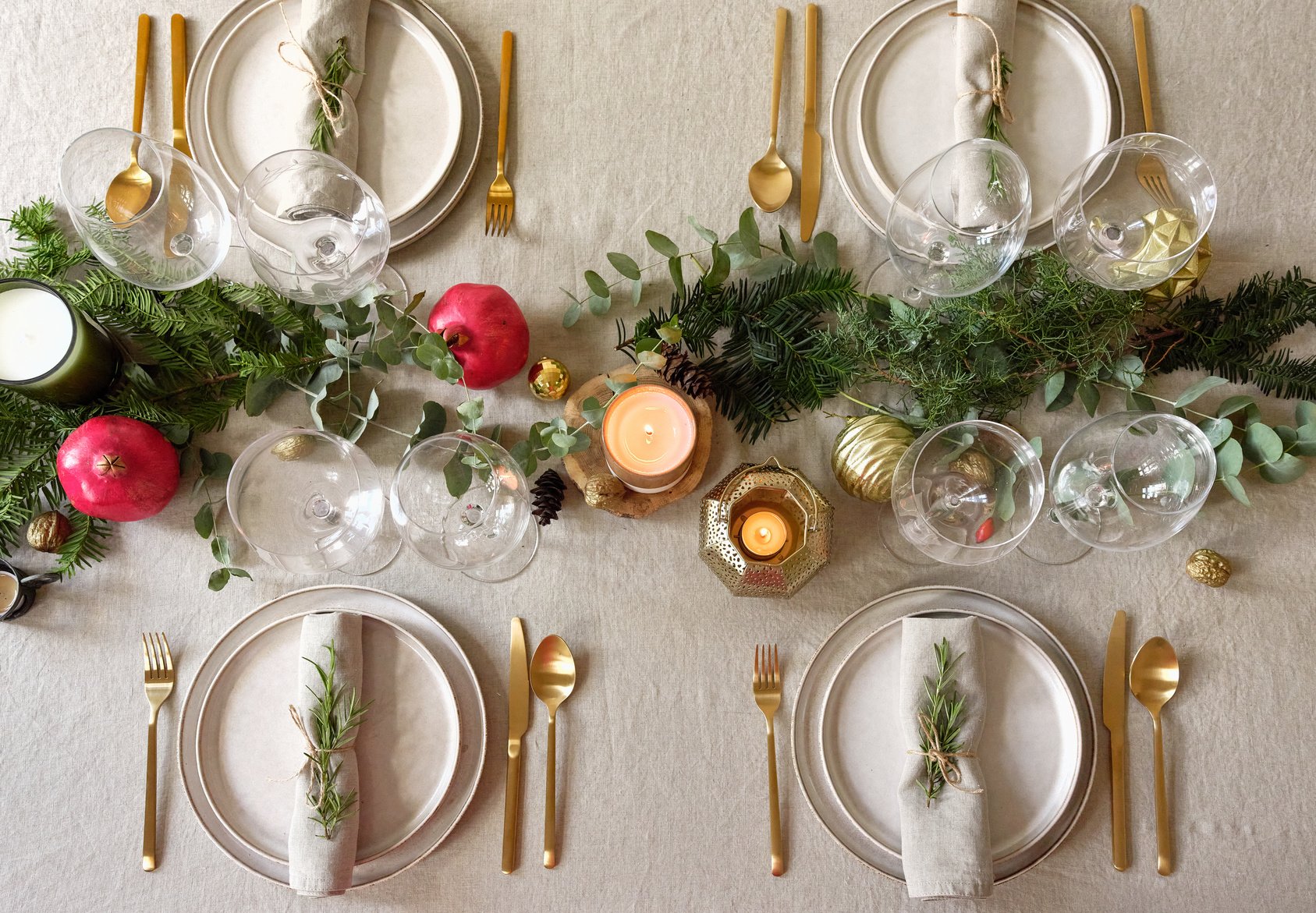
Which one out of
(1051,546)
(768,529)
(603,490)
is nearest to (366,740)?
(603,490)

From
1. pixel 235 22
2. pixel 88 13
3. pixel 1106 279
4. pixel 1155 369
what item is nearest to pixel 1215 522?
pixel 1155 369

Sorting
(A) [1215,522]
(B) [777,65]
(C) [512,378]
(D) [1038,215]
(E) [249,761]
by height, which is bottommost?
(E) [249,761]

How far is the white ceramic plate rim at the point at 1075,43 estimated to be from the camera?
0.92 metres

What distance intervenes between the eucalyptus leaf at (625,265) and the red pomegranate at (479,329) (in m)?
0.11

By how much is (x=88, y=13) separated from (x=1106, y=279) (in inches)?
50.8

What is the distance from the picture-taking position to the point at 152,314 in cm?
91

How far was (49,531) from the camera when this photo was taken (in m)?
0.92

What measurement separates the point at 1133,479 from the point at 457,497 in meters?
0.73

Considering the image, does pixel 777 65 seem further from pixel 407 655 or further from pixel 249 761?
pixel 249 761

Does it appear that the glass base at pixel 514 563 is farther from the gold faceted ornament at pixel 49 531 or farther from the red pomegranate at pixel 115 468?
the gold faceted ornament at pixel 49 531

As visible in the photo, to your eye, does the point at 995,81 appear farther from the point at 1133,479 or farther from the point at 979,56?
the point at 1133,479

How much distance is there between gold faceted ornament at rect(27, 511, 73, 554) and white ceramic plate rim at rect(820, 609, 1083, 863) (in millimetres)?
928

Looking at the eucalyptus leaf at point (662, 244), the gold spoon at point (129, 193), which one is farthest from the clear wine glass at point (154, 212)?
the eucalyptus leaf at point (662, 244)

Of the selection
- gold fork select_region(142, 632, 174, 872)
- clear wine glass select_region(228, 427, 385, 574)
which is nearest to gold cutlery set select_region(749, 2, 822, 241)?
clear wine glass select_region(228, 427, 385, 574)
